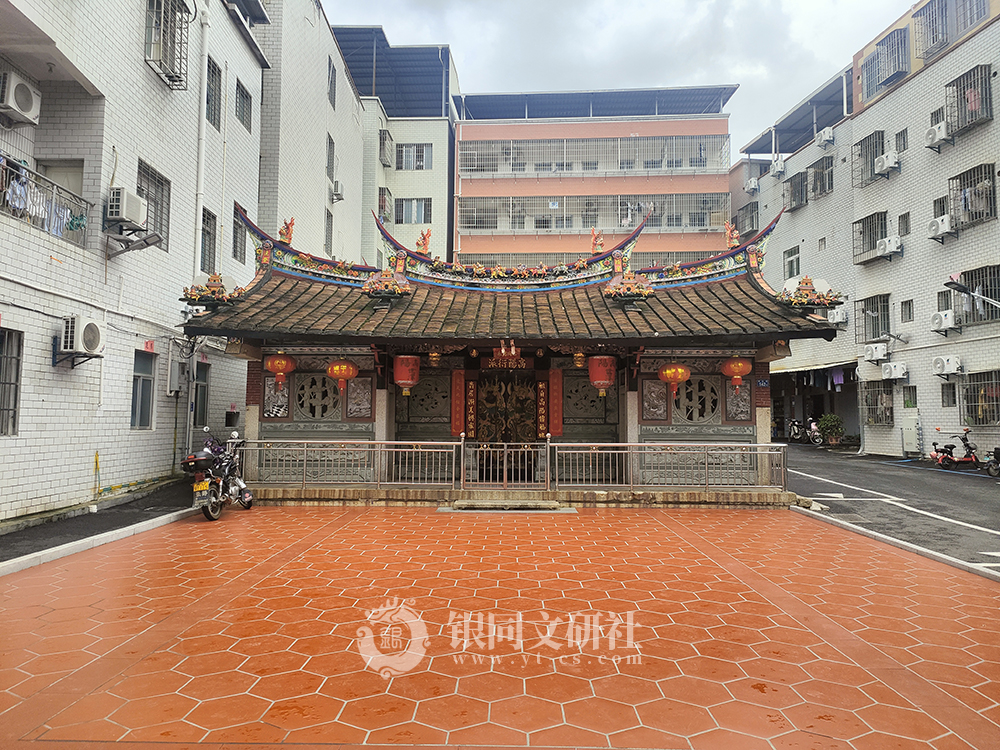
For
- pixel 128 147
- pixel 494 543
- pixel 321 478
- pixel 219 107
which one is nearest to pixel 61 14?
pixel 128 147

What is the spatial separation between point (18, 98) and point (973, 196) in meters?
22.7

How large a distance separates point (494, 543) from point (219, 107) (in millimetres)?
12791

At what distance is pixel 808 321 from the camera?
1064cm

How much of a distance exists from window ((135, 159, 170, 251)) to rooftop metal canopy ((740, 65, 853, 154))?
26.0m

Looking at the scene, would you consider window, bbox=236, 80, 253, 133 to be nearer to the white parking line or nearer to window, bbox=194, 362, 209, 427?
window, bbox=194, 362, 209, 427

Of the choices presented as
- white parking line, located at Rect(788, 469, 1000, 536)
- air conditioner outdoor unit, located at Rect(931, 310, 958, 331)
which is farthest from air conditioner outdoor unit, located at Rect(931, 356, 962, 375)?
white parking line, located at Rect(788, 469, 1000, 536)

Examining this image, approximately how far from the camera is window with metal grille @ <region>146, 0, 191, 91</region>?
11.0 metres

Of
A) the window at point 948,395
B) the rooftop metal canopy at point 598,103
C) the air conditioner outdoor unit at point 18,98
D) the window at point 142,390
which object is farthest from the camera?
the rooftop metal canopy at point 598,103

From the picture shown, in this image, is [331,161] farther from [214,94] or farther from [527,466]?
[527,466]

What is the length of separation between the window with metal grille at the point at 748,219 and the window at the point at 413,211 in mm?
16635

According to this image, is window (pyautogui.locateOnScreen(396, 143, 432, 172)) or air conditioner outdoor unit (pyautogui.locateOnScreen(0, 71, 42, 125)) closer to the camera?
air conditioner outdoor unit (pyautogui.locateOnScreen(0, 71, 42, 125))

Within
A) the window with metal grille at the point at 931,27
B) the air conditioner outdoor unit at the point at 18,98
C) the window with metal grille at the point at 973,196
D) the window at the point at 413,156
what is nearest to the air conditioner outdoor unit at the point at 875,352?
the window with metal grille at the point at 973,196

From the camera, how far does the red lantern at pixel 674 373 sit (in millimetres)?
11180

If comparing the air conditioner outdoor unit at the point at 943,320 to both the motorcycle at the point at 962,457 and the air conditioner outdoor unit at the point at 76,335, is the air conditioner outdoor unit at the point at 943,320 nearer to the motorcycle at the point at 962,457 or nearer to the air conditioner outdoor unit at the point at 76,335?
the motorcycle at the point at 962,457
